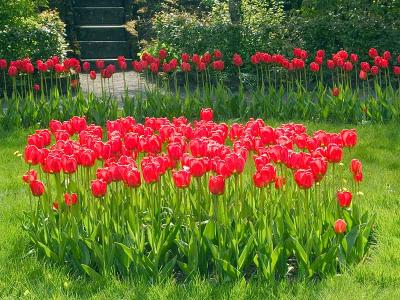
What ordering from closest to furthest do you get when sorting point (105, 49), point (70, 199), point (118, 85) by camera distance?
point (70, 199), point (118, 85), point (105, 49)

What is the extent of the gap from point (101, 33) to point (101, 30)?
0.09 meters

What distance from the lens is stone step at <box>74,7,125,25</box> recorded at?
1817cm

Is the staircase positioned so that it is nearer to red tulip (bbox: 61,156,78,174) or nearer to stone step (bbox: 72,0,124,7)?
stone step (bbox: 72,0,124,7)

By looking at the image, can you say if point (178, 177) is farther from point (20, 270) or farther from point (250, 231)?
point (20, 270)

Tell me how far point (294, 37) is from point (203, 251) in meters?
9.42

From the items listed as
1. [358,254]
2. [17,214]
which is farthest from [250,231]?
[17,214]

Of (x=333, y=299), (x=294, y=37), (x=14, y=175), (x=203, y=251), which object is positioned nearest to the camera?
(x=333, y=299)

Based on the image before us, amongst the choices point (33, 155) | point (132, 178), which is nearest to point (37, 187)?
point (33, 155)

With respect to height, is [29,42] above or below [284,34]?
above

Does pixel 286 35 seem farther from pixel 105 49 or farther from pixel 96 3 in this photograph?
pixel 96 3

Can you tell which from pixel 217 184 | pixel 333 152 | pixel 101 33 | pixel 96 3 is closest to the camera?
pixel 217 184

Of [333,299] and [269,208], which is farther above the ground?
[269,208]

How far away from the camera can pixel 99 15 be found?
18.3 metres

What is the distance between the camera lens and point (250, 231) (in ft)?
17.6
